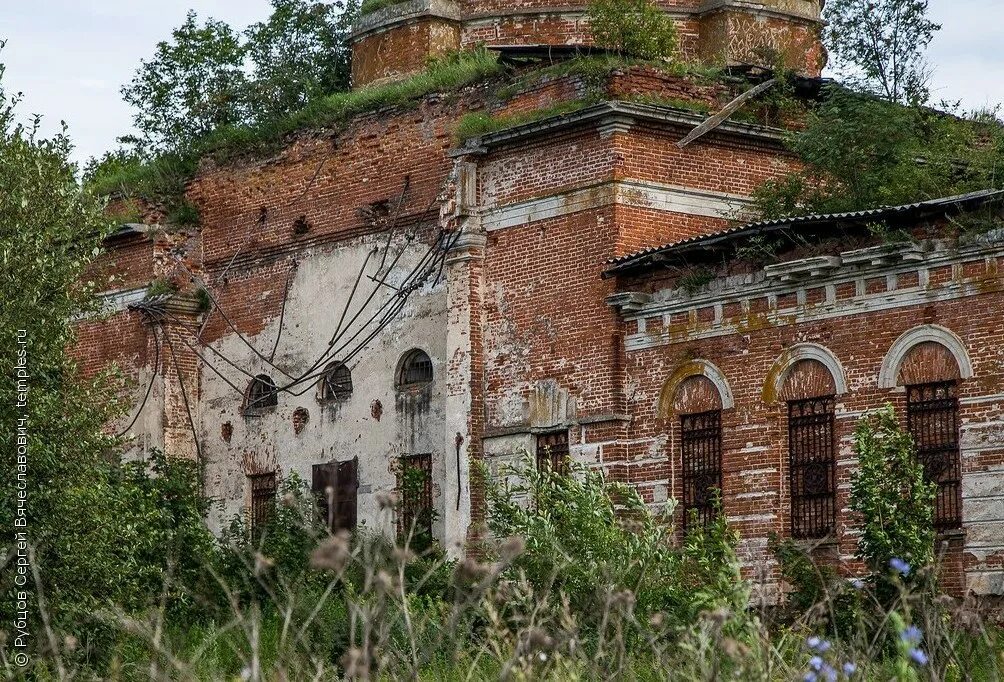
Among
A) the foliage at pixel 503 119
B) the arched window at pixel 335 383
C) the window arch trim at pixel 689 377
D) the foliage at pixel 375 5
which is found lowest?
the window arch trim at pixel 689 377

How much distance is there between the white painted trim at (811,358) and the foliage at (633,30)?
5.31 meters

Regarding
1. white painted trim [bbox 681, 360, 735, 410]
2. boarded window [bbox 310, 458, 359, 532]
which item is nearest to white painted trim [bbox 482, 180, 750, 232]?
white painted trim [bbox 681, 360, 735, 410]

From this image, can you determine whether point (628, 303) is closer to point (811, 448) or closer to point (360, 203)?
point (811, 448)

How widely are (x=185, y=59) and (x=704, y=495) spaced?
16.5m

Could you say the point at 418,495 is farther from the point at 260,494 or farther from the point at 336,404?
the point at 260,494

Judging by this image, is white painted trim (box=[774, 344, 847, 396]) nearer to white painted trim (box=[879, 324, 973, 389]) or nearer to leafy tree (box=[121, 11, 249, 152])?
white painted trim (box=[879, 324, 973, 389])

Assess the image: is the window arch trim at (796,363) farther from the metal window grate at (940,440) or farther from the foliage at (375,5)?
the foliage at (375,5)

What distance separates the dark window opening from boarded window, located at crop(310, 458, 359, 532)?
0.93 m

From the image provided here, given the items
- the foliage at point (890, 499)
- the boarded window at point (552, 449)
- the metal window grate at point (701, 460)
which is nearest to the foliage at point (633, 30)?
the boarded window at point (552, 449)

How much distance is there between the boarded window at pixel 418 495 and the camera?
21.2 m

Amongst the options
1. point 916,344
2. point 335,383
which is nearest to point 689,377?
point 916,344

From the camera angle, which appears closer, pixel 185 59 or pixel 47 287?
pixel 47 287

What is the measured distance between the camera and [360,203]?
22984 millimetres

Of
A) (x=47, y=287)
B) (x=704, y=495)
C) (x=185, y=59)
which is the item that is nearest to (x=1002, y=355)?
(x=704, y=495)
